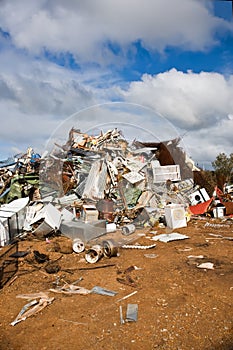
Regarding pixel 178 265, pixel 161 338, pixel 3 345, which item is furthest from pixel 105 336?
pixel 178 265

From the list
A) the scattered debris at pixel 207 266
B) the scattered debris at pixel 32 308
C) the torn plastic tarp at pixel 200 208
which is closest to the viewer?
the scattered debris at pixel 32 308

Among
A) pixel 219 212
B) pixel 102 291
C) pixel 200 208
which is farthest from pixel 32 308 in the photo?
pixel 200 208

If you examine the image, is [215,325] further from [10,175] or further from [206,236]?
[10,175]

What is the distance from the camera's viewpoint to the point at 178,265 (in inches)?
203

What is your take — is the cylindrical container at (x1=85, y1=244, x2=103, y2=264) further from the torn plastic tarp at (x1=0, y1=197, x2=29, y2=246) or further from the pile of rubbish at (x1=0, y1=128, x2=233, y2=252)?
the torn plastic tarp at (x1=0, y1=197, x2=29, y2=246)

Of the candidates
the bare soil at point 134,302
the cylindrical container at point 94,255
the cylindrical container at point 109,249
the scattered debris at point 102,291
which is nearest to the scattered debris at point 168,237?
the bare soil at point 134,302

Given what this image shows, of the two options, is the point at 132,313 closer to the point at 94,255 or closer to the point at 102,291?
the point at 102,291

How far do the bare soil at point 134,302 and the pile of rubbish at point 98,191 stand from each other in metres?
1.37

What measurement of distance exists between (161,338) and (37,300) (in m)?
1.82

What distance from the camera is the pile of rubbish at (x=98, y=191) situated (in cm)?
768

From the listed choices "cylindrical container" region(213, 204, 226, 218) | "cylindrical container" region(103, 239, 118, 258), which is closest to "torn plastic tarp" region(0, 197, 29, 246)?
"cylindrical container" region(103, 239, 118, 258)

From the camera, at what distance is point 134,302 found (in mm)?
3678

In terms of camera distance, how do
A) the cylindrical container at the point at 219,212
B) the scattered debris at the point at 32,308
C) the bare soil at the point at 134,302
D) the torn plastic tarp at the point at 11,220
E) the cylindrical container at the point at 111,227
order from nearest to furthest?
the bare soil at the point at 134,302 < the scattered debris at the point at 32,308 < the torn plastic tarp at the point at 11,220 < the cylindrical container at the point at 111,227 < the cylindrical container at the point at 219,212

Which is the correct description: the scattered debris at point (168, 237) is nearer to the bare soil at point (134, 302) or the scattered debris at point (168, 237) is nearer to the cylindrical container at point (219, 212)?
the bare soil at point (134, 302)
